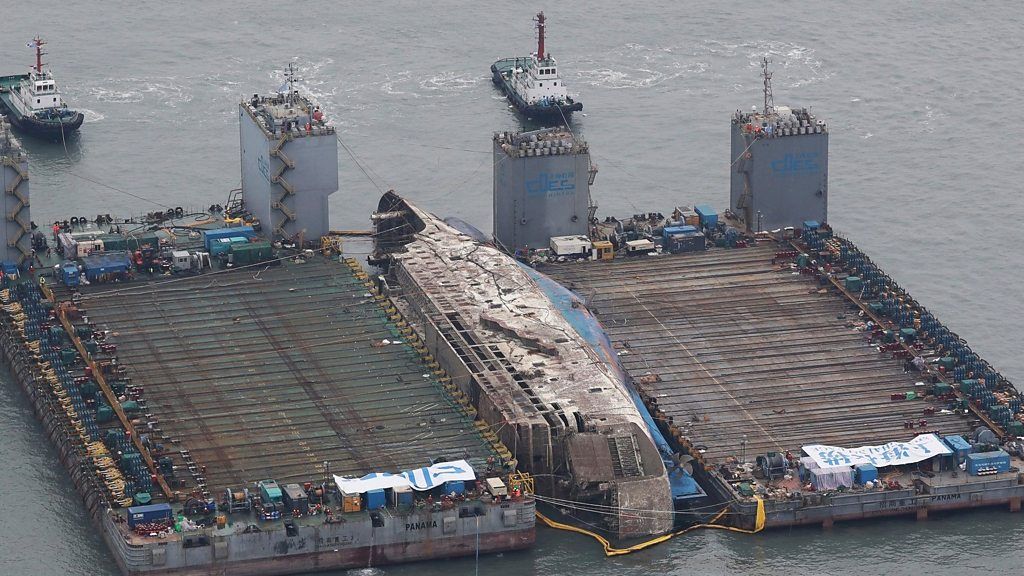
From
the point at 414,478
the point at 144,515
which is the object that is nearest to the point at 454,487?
the point at 414,478

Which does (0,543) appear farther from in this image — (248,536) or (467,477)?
(467,477)

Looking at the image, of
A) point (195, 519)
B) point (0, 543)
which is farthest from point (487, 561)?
point (0, 543)

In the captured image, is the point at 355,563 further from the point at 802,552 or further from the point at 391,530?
the point at 802,552

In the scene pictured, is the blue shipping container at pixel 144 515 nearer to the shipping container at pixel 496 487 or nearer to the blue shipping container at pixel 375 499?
the blue shipping container at pixel 375 499

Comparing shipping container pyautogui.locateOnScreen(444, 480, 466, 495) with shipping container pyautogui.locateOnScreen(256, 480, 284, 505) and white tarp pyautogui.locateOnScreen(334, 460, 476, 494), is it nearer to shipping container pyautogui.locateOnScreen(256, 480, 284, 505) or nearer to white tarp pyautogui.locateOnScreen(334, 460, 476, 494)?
white tarp pyautogui.locateOnScreen(334, 460, 476, 494)

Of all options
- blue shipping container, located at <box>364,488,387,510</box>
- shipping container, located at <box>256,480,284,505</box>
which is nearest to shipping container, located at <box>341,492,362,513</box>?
blue shipping container, located at <box>364,488,387,510</box>
